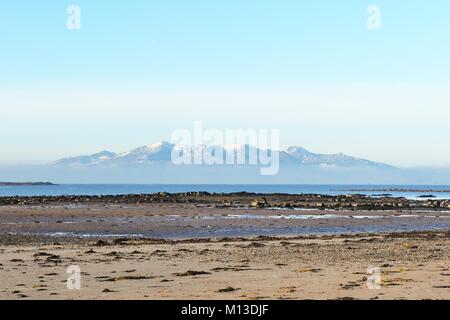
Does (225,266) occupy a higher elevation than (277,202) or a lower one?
higher

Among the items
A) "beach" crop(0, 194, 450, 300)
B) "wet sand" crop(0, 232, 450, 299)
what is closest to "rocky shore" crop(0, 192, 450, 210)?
"beach" crop(0, 194, 450, 300)

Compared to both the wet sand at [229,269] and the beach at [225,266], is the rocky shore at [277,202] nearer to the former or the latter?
the beach at [225,266]

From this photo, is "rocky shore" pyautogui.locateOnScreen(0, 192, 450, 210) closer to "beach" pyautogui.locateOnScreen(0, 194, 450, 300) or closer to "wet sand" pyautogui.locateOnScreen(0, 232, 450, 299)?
"beach" pyautogui.locateOnScreen(0, 194, 450, 300)

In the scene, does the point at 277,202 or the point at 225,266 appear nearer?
the point at 225,266

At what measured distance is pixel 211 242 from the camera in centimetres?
3244

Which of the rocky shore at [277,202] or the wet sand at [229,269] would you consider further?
the rocky shore at [277,202]

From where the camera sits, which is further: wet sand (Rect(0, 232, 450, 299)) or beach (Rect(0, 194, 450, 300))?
beach (Rect(0, 194, 450, 300))

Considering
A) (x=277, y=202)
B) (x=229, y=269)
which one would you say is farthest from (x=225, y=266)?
(x=277, y=202)

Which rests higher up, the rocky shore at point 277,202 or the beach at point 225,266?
the beach at point 225,266

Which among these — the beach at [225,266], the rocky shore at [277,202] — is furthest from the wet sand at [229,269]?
the rocky shore at [277,202]

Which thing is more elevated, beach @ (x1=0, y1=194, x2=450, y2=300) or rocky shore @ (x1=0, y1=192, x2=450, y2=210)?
beach @ (x1=0, y1=194, x2=450, y2=300)

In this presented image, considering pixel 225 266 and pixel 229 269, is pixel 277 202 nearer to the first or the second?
pixel 225 266
